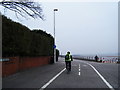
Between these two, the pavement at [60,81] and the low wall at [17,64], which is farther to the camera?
the low wall at [17,64]

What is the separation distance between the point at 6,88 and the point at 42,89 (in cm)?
179

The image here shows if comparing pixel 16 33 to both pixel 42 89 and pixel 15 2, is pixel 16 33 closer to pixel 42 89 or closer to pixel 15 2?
pixel 15 2

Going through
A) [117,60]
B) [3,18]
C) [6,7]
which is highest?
[6,7]

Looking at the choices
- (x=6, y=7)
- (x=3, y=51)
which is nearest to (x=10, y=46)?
(x=3, y=51)

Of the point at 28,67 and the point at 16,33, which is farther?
the point at 28,67

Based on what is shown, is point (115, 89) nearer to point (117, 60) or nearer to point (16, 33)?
point (16, 33)

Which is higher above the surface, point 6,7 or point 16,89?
point 6,7

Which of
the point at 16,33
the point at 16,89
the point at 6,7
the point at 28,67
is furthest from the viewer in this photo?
the point at 28,67

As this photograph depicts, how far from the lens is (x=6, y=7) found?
17828mm

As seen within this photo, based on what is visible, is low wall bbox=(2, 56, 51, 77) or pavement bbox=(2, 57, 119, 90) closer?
pavement bbox=(2, 57, 119, 90)

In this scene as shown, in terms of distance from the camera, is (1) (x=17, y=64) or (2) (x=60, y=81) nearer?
(2) (x=60, y=81)

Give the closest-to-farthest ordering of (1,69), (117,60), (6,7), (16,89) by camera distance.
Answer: (16,89) → (1,69) → (6,7) → (117,60)

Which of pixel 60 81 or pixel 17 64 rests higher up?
pixel 17 64

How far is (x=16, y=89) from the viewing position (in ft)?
29.0
